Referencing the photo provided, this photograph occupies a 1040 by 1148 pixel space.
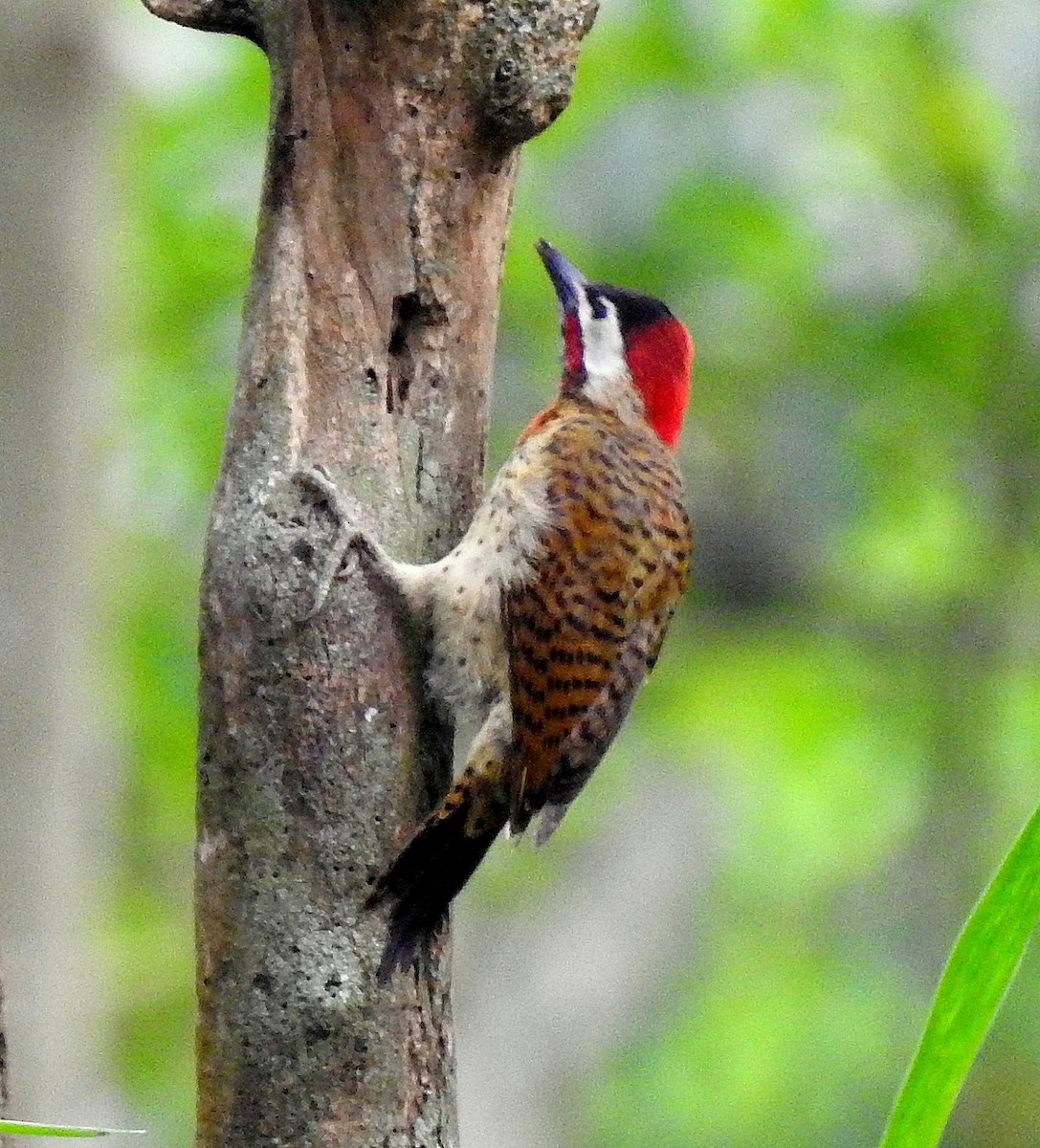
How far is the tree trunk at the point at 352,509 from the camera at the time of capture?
233 centimetres

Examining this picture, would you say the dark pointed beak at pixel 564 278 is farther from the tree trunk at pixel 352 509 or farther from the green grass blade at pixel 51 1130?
the green grass blade at pixel 51 1130

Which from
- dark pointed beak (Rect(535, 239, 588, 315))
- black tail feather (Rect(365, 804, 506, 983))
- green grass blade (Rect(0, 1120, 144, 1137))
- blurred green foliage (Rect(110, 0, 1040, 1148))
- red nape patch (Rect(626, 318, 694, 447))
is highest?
blurred green foliage (Rect(110, 0, 1040, 1148))

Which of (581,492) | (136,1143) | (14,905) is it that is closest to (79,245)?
(14,905)

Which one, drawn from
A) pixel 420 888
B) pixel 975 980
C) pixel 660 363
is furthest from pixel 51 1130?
pixel 660 363

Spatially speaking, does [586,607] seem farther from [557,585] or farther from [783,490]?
[783,490]

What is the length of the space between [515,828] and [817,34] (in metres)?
3.35

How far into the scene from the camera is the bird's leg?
244 centimetres

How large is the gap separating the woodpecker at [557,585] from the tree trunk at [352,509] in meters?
0.06

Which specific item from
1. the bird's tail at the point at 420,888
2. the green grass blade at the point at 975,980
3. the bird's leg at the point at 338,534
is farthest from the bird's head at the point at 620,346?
the green grass blade at the point at 975,980

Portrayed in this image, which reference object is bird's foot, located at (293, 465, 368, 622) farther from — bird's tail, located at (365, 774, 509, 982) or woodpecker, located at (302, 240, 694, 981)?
bird's tail, located at (365, 774, 509, 982)

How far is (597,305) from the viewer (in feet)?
11.1

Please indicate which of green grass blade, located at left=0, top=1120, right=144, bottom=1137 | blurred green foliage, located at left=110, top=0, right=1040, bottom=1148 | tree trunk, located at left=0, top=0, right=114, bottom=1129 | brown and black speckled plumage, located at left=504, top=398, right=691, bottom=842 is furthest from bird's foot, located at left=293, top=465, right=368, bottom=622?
blurred green foliage, located at left=110, top=0, right=1040, bottom=1148

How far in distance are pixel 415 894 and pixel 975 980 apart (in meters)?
1.48

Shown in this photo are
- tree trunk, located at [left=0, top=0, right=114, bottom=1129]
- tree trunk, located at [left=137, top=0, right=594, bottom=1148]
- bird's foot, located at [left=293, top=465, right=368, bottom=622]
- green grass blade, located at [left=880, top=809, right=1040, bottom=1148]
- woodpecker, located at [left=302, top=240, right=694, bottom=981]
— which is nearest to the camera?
green grass blade, located at [left=880, top=809, right=1040, bottom=1148]
